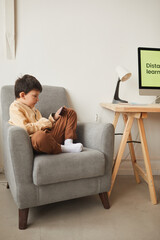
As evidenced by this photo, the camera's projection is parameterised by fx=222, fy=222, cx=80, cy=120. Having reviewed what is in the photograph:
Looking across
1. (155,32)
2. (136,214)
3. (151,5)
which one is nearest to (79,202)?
(136,214)

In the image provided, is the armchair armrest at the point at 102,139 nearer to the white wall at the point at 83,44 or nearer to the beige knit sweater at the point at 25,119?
the beige knit sweater at the point at 25,119

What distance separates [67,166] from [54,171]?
8cm

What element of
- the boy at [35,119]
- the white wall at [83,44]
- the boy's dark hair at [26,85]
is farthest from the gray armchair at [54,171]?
the white wall at [83,44]

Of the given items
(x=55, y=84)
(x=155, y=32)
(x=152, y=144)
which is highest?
(x=155, y=32)

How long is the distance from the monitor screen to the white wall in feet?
0.63

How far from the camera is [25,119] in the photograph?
1.41 meters

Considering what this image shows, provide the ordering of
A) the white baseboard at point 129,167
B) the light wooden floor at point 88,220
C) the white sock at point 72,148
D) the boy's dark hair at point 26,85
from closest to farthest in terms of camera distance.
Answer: the light wooden floor at point 88,220
the white sock at point 72,148
the boy's dark hair at point 26,85
the white baseboard at point 129,167

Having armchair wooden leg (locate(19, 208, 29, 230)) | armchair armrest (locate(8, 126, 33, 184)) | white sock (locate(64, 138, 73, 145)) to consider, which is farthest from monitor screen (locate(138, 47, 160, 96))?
armchair wooden leg (locate(19, 208, 29, 230))

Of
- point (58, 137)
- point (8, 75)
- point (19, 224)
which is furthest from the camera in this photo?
point (8, 75)

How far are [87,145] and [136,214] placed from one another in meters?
0.54

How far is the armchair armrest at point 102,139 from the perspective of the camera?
140 cm

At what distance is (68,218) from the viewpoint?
4.36 ft

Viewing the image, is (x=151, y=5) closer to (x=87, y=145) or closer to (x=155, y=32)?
(x=155, y=32)

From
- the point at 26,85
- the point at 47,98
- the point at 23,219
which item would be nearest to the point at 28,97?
the point at 26,85
